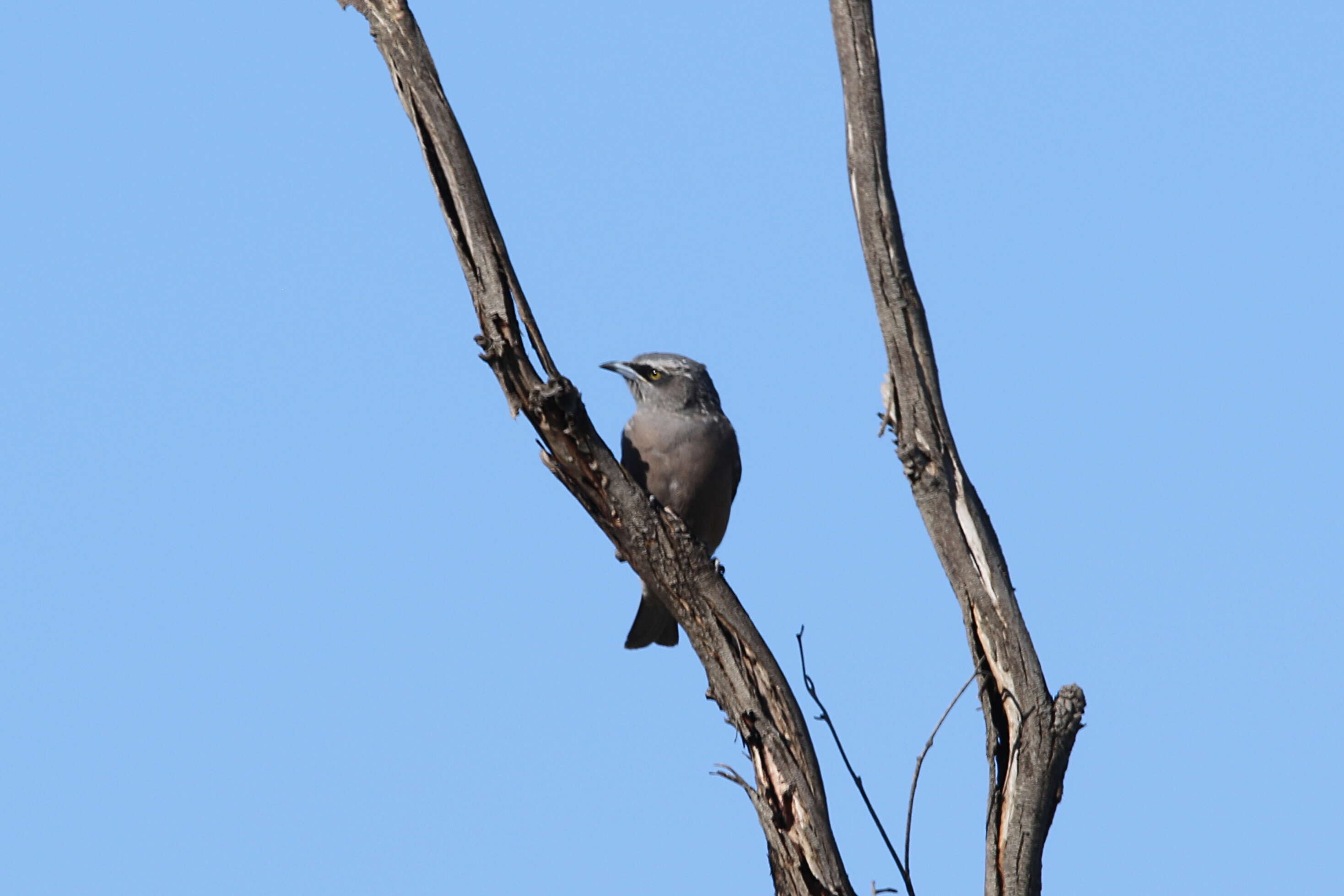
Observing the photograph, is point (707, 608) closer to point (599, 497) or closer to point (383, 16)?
point (599, 497)

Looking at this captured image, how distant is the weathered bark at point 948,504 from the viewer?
5996 mm

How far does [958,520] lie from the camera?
6.18 meters

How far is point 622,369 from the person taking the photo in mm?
9734

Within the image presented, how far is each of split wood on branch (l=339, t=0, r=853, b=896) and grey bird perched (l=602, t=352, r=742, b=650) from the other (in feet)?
8.38

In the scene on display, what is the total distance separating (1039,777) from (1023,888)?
1.47 feet

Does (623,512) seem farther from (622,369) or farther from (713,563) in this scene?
(622,369)

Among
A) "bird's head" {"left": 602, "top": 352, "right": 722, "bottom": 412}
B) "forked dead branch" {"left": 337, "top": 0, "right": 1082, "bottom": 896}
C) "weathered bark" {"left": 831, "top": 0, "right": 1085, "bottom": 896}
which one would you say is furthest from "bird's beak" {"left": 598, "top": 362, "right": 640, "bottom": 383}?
"weathered bark" {"left": 831, "top": 0, "right": 1085, "bottom": 896}

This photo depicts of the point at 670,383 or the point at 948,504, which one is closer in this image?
the point at 948,504

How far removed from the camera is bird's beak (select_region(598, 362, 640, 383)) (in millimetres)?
9680

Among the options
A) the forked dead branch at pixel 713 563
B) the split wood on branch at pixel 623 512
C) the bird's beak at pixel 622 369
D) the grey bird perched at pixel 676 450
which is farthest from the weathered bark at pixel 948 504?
the bird's beak at pixel 622 369

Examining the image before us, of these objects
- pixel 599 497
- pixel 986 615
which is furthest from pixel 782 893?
pixel 599 497

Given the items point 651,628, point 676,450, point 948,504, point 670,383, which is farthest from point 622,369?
point 948,504

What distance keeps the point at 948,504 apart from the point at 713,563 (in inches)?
43.1

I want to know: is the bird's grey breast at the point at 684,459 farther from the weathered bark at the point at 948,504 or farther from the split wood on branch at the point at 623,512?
the weathered bark at the point at 948,504
